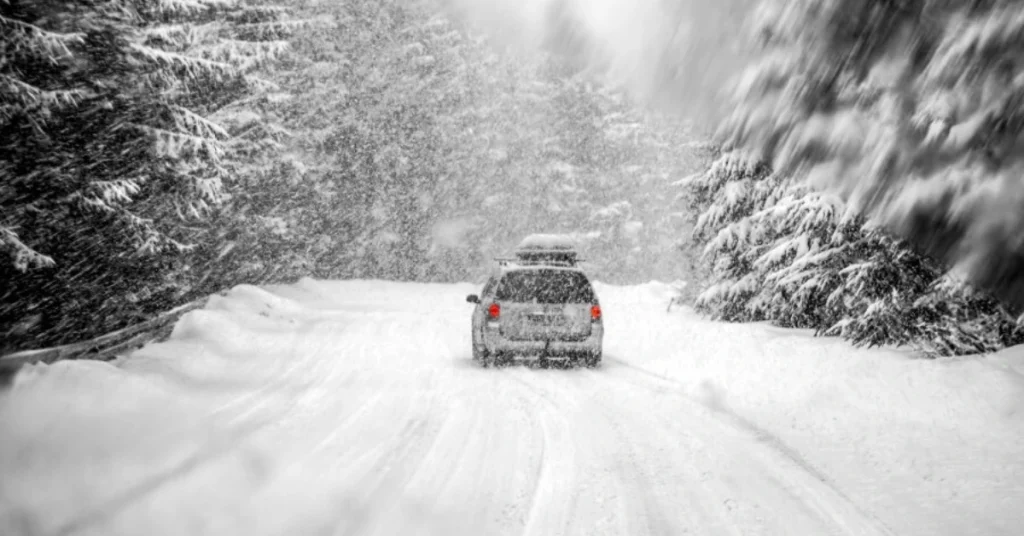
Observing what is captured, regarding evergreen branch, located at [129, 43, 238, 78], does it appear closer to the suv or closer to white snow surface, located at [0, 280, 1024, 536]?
white snow surface, located at [0, 280, 1024, 536]

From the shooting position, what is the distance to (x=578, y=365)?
12125 millimetres

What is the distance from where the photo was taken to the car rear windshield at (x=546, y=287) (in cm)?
1176

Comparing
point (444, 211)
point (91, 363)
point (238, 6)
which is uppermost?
point (238, 6)

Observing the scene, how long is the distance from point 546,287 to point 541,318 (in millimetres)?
572

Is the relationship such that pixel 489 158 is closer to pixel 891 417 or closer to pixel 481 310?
pixel 481 310

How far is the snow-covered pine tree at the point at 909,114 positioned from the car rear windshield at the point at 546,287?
10.7m

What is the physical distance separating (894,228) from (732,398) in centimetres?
857

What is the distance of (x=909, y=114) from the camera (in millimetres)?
926

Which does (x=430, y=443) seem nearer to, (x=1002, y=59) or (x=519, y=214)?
(x=1002, y=59)

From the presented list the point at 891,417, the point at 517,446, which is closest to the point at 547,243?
the point at 891,417

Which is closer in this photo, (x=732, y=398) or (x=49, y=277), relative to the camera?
(x=732, y=398)

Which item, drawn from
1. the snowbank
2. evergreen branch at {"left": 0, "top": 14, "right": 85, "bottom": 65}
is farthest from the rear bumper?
evergreen branch at {"left": 0, "top": 14, "right": 85, "bottom": 65}

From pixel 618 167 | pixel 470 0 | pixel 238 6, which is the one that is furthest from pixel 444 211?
pixel 470 0

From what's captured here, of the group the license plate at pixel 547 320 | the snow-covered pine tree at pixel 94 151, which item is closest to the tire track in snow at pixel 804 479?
the license plate at pixel 547 320
